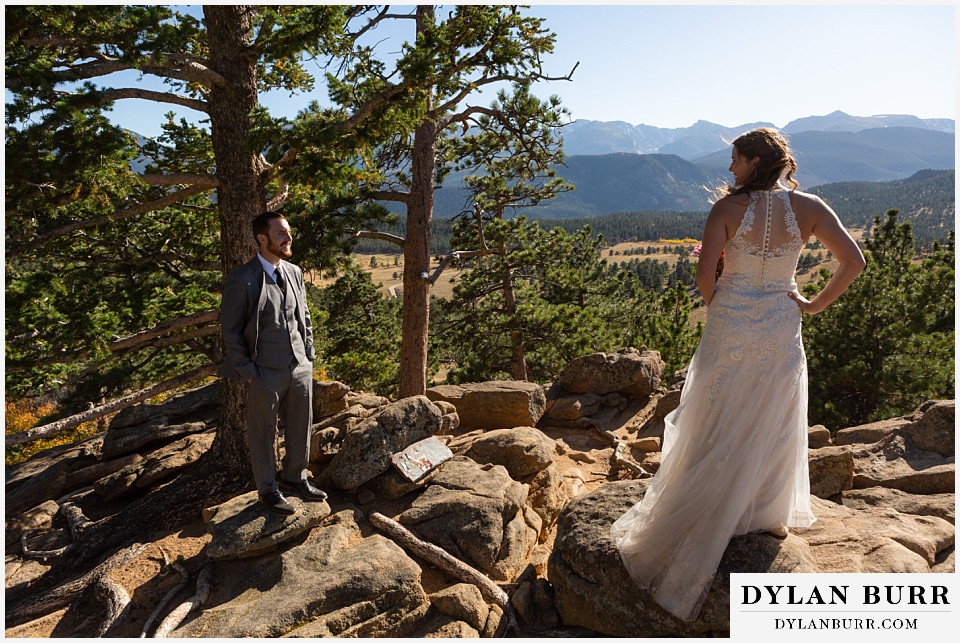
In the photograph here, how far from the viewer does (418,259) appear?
10.0 meters

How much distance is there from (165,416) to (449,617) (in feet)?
22.6

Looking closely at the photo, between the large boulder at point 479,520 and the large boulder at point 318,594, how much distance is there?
1.83 feet

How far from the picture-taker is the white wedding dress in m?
3.44

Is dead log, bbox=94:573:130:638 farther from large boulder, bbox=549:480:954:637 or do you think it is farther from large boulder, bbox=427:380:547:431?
large boulder, bbox=427:380:547:431

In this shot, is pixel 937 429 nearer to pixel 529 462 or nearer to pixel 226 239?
pixel 529 462

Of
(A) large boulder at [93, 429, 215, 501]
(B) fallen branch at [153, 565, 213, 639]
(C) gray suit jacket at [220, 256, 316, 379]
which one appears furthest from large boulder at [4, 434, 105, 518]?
(C) gray suit jacket at [220, 256, 316, 379]

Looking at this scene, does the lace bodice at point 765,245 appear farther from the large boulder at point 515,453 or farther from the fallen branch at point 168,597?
the fallen branch at point 168,597

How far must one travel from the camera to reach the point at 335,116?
6184mm

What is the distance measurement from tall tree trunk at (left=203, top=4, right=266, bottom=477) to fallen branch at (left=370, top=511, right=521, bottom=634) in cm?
243

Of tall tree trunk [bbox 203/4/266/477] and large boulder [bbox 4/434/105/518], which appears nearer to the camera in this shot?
tall tree trunk [bbox 203/4/266/477]

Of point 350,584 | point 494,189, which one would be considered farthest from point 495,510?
point 494,189

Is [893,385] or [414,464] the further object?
[893,385]

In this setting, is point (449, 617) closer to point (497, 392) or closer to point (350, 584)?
point (350, 584)

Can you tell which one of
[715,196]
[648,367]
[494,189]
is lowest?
[648,367]
